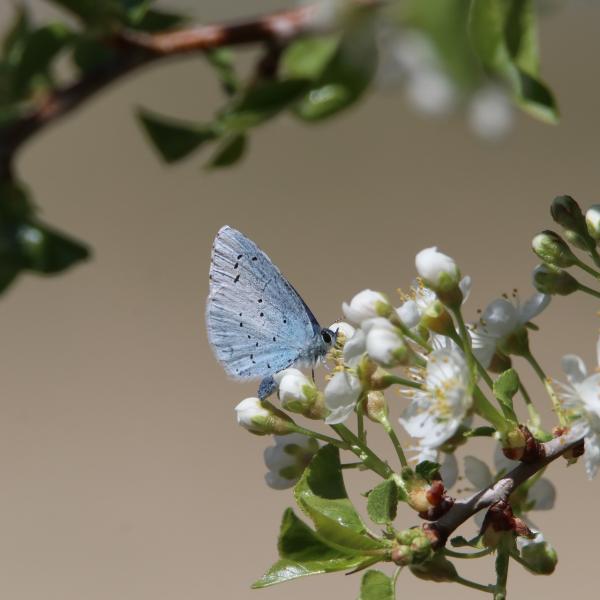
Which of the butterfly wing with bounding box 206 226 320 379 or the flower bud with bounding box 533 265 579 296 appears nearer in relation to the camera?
the flower bud with bounding box 533 265 579 296

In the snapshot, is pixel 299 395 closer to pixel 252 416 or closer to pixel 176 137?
pixel 252 416

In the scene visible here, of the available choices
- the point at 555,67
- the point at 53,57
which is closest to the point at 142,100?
the point at 555,67

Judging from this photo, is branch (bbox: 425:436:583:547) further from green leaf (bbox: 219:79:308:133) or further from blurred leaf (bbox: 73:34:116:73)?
blurred leaf (bbox: 73:34:116:73)

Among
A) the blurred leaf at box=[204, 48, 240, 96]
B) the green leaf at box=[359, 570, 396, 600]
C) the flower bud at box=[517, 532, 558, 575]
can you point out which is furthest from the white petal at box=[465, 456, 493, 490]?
the blurred leaf at box=[204, 48, 240, 96]

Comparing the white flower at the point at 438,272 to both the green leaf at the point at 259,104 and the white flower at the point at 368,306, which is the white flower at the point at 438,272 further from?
the green leaf at the point at 259,104

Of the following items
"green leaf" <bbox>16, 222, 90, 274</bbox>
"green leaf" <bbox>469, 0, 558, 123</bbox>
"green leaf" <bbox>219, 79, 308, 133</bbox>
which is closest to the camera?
"green leaf" <bbox>469, 0, 558, 123</bbox>

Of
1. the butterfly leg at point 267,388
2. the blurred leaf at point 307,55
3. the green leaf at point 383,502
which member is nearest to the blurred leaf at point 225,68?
the blurred leaf at point 307,55

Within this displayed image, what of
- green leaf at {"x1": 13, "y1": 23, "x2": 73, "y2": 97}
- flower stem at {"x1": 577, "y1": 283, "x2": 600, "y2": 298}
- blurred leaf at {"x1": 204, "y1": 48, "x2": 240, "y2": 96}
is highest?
green leaf at {"x1": 13, "y1": 23, "x2": 73, "y2": 97}

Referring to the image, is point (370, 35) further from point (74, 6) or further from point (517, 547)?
point (517, 547)

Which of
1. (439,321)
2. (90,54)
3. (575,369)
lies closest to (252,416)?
(439,321)
